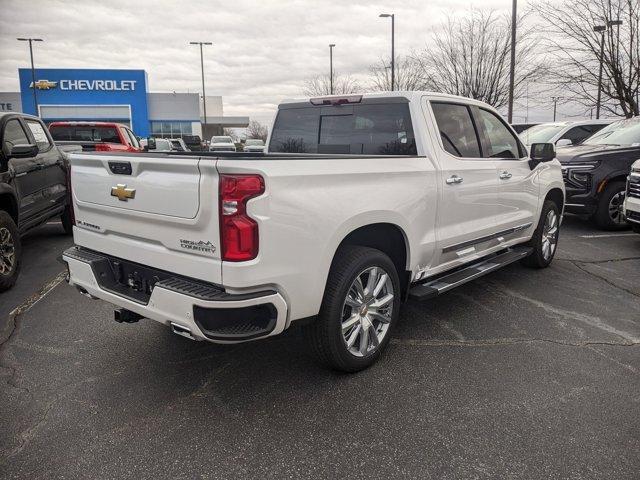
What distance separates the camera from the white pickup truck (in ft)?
8.52

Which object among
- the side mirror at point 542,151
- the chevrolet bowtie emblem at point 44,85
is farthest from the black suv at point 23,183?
the chevrolet bowtie emblem at point 44,85

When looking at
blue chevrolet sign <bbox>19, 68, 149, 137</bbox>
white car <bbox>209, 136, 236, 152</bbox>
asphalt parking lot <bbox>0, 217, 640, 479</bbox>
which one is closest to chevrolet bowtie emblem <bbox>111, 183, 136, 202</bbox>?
asphalt parking lot <bbox>0, 217, 640, 479</bbox>

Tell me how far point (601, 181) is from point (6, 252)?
8371 mm

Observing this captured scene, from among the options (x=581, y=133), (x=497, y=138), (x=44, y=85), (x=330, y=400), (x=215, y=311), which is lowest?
(x=330, y=400)

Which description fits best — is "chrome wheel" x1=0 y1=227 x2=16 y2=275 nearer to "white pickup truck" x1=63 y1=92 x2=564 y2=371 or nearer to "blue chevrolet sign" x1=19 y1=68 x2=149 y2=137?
"white pickup truck" x1=63 y1=92 x2=564 y2=371

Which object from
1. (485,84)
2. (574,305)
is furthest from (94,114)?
(574,305)

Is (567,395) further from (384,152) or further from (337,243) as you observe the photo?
(384,152)

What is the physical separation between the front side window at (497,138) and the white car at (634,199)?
2576 millimetres

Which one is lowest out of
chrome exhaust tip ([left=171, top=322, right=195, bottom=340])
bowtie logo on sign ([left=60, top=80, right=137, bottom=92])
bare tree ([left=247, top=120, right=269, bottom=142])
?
chrome exhaust tip ([left=171, top=322, right=195, bottom=340])

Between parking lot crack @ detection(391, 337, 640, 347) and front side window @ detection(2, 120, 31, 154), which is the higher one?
front side window @ detection(2, 120, 31, 154)

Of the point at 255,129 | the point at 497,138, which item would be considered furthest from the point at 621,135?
the point at 255,129

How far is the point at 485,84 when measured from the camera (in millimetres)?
23188

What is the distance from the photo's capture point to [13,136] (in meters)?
6.02

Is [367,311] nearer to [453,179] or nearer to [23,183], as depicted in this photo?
[453,179]
